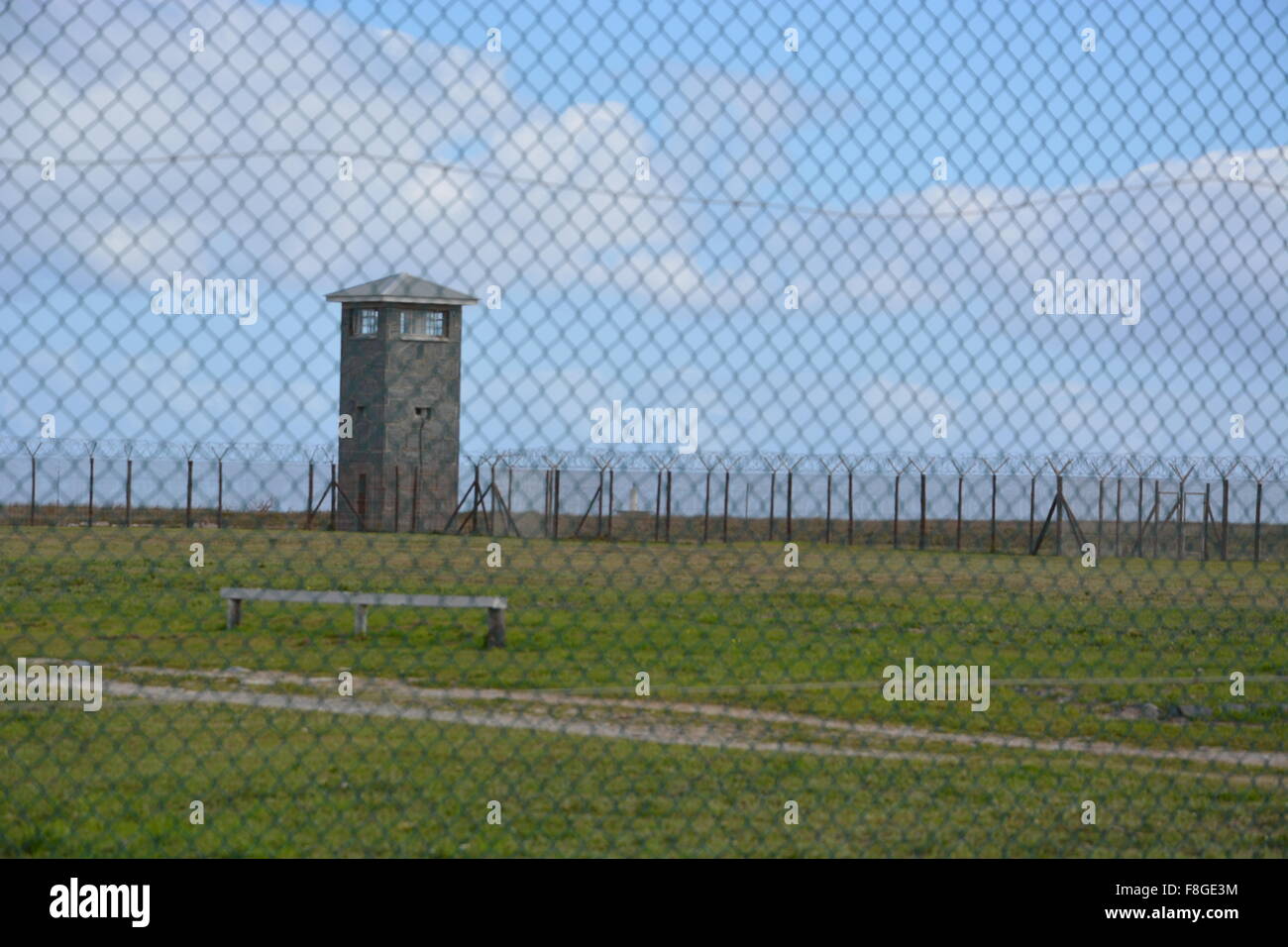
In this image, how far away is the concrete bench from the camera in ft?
45.0

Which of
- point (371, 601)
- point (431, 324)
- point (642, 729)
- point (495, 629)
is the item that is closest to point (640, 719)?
A: point (642, 729)

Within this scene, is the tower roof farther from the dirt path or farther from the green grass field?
the dirt path

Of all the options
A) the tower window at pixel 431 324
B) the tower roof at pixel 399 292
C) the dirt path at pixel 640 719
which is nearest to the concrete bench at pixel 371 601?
the dirt path at pixel 640 719

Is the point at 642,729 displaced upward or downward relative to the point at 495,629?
downward

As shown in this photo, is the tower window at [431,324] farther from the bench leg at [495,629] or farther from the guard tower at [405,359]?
the bench leg at [495,629]

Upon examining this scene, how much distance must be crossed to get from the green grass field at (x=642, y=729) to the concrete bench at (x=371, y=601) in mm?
264

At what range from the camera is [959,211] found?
5219 mm

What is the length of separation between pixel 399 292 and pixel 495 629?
8860mm

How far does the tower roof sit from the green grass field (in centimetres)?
203

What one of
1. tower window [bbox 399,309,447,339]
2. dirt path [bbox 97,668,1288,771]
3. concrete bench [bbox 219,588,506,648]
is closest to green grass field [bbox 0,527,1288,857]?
dirt path [bbox 97,668,1288,771]

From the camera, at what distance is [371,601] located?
1403cm

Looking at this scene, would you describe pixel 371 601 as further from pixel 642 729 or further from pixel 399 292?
pixel 399 292

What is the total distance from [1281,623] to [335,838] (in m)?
14.8
